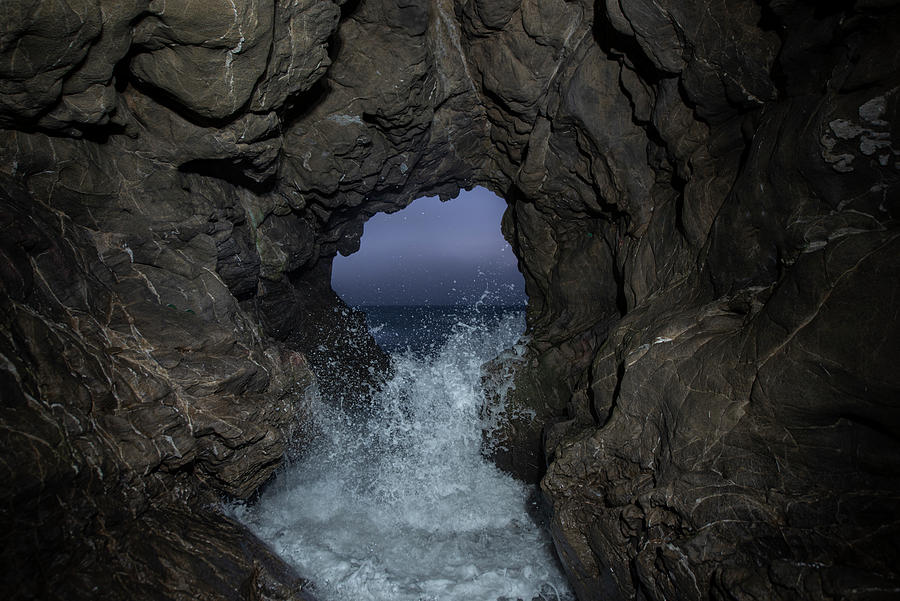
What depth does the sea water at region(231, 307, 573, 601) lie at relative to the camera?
5793 millimetres

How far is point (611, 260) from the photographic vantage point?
25.6 ft

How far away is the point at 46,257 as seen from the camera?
427 cm

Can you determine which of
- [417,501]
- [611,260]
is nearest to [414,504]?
[417,501]

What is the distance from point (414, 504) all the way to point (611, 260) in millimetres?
5442

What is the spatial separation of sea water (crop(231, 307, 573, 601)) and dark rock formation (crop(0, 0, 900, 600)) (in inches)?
41.8

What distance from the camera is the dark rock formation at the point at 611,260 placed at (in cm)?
342

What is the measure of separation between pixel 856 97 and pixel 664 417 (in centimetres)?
323

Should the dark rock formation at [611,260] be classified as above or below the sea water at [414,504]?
above

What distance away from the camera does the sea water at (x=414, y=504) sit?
19.0 feet

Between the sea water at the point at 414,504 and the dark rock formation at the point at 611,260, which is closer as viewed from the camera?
the dark rock formation at the point at 611,260

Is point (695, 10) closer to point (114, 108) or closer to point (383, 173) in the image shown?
point (383, 173)

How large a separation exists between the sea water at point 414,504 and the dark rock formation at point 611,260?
3.49 feet

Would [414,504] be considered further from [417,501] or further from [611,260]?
[611,260]

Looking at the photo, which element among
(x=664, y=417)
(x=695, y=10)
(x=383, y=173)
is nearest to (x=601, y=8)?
(x=695, y=10)
